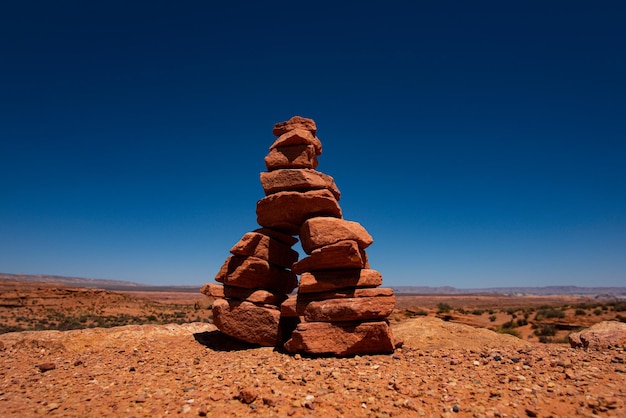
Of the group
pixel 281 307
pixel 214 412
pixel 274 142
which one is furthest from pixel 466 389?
pixel 274 142

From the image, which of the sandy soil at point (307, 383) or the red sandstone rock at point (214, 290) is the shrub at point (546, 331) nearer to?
the sandy soil at point (307, 383)

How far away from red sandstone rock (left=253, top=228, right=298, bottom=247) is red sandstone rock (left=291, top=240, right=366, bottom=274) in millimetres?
2537

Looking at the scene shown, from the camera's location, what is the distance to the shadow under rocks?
12914mm

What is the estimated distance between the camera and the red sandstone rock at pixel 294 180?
44.2ft

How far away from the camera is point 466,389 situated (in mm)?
7633

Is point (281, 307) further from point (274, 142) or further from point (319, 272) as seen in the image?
point (274, 142)

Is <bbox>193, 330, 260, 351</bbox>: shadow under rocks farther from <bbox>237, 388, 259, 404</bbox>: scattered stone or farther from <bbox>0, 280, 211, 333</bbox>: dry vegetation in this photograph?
<bbox>0, 280, 211, 333</bbox>: dry vegetation

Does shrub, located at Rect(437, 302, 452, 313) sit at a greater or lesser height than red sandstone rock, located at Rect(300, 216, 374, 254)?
lesser

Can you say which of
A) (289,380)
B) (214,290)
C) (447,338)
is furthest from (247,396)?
(447,338)

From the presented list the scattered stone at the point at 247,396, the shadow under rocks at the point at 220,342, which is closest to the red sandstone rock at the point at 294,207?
the shadow under rocks at the point at 220,342

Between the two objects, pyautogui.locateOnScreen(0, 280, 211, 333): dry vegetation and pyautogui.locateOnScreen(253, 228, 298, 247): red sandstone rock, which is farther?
pyautogui.locateOnScreen(0, 280, 211, 333): dry vegetation

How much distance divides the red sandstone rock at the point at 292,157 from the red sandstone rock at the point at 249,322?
5.39 m

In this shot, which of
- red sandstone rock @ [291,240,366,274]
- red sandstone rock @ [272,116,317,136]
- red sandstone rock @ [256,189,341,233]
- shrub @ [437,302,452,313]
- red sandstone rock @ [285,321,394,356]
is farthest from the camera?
shrub @ [437,302,452,313]

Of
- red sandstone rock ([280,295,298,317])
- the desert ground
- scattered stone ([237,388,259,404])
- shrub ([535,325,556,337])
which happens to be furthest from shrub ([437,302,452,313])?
scattered stone ([237,388,259,404])
